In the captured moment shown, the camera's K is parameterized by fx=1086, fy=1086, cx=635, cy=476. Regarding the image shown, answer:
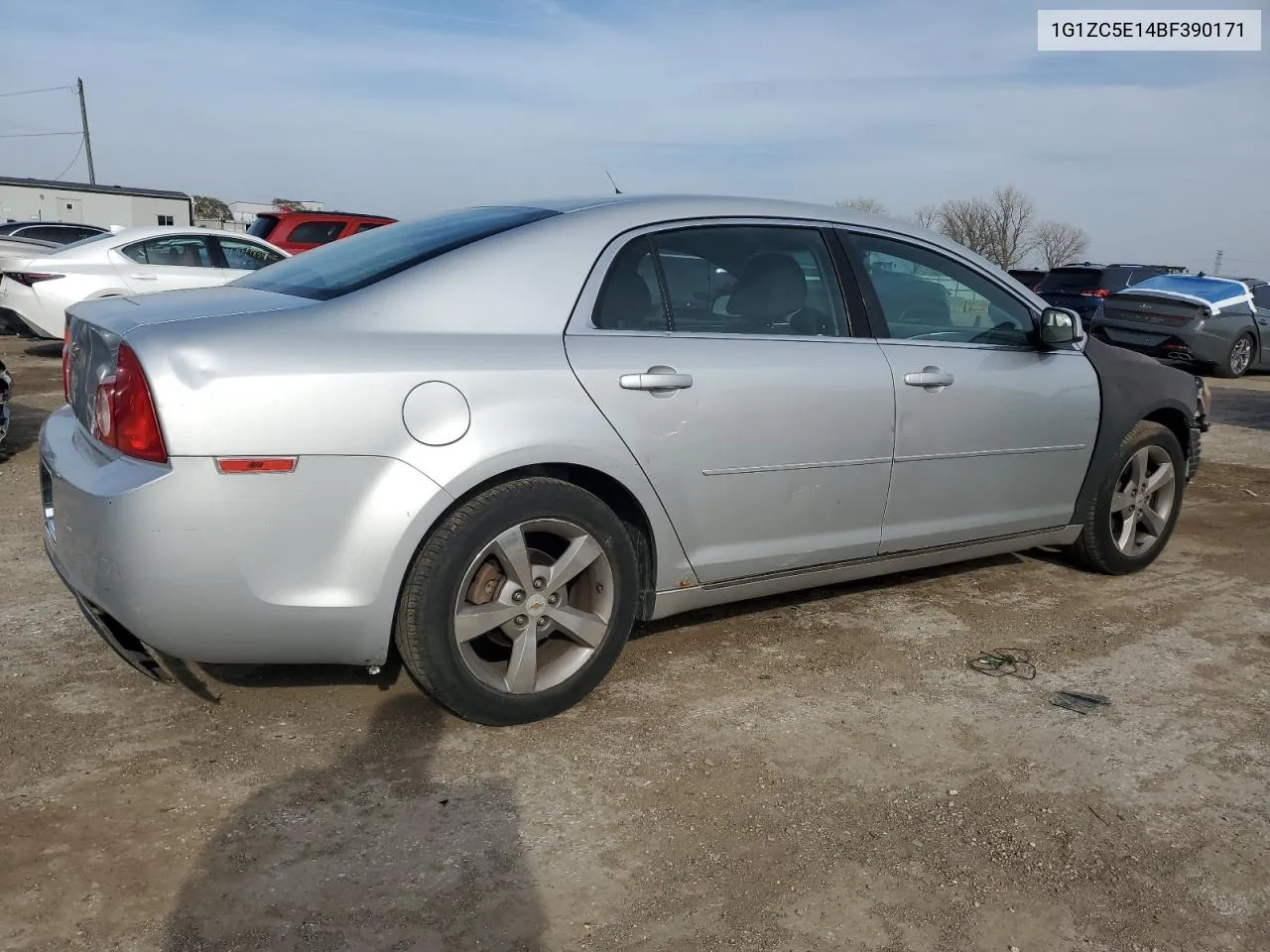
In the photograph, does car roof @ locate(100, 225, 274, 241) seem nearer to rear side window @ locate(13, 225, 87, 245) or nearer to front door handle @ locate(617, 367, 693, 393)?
rear side window @ locate(13, 225, 87, 245)

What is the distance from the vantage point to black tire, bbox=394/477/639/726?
118 inches

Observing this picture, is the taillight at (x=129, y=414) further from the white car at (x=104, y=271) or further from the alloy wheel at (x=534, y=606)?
the white car at (x=104, y=271)

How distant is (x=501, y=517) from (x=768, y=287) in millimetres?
1369

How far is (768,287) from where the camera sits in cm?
380

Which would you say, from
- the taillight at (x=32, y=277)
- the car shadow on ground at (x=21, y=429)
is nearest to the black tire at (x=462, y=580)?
the car shadow on ground at (x=21, y=429)

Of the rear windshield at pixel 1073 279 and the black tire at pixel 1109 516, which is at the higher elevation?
the rear windshield at pixel 1073 279

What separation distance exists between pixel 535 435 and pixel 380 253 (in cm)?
92

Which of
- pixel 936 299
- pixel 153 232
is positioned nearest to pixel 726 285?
pixel 936 299

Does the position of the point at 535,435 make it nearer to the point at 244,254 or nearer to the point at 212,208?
the point at 244,254

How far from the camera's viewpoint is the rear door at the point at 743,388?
10.9 feet

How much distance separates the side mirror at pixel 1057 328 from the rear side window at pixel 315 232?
496 inches

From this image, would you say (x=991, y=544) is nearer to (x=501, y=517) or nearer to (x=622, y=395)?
(x=622, y=395)

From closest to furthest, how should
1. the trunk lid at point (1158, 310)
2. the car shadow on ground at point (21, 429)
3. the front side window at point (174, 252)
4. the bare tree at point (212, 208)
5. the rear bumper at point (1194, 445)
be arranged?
the rear bumper at point (1194, 445), the car shadow on ground at point (21, 429), the front side window at point (174, 252), the trunk lid at point (1158, 310), the bare tree at point (212, 208)

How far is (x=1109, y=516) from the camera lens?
4.84 meters
